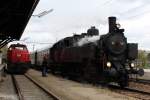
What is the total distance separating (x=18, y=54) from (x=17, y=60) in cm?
69

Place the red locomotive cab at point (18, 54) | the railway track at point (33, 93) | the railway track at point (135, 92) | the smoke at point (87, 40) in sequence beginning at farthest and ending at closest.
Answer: the red locomotive cab at point (18, 54), the smoke at point (87, 40), the railway track at point (135, 92), the railway track at point (33, 93)

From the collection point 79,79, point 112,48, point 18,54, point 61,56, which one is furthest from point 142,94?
point 18,54

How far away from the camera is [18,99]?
54.6 ft

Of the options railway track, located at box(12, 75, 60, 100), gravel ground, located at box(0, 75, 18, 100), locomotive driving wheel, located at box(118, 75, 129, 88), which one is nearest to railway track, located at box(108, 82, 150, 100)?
locomotive driving wheel, located at box(118, 75, 129, 88)

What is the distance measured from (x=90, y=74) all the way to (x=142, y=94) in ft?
17.6

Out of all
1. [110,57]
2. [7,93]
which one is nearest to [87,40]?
[110,57]

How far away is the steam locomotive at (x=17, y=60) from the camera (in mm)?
39031

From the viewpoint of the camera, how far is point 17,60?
39094mm

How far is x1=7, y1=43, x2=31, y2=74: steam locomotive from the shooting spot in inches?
1537

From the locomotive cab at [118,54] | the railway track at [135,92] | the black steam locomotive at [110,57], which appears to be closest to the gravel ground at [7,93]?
the black steam locomotive at [110,57]

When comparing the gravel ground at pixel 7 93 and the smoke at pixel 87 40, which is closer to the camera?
the gravel ground at pixel 7 93

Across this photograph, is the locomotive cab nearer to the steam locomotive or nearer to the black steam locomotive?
the black steam locomotive

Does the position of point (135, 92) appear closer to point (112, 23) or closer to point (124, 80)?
point (124, 80)

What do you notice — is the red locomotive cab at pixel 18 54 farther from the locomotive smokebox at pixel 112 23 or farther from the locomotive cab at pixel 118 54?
the locomotive cab at pixel 118 54
